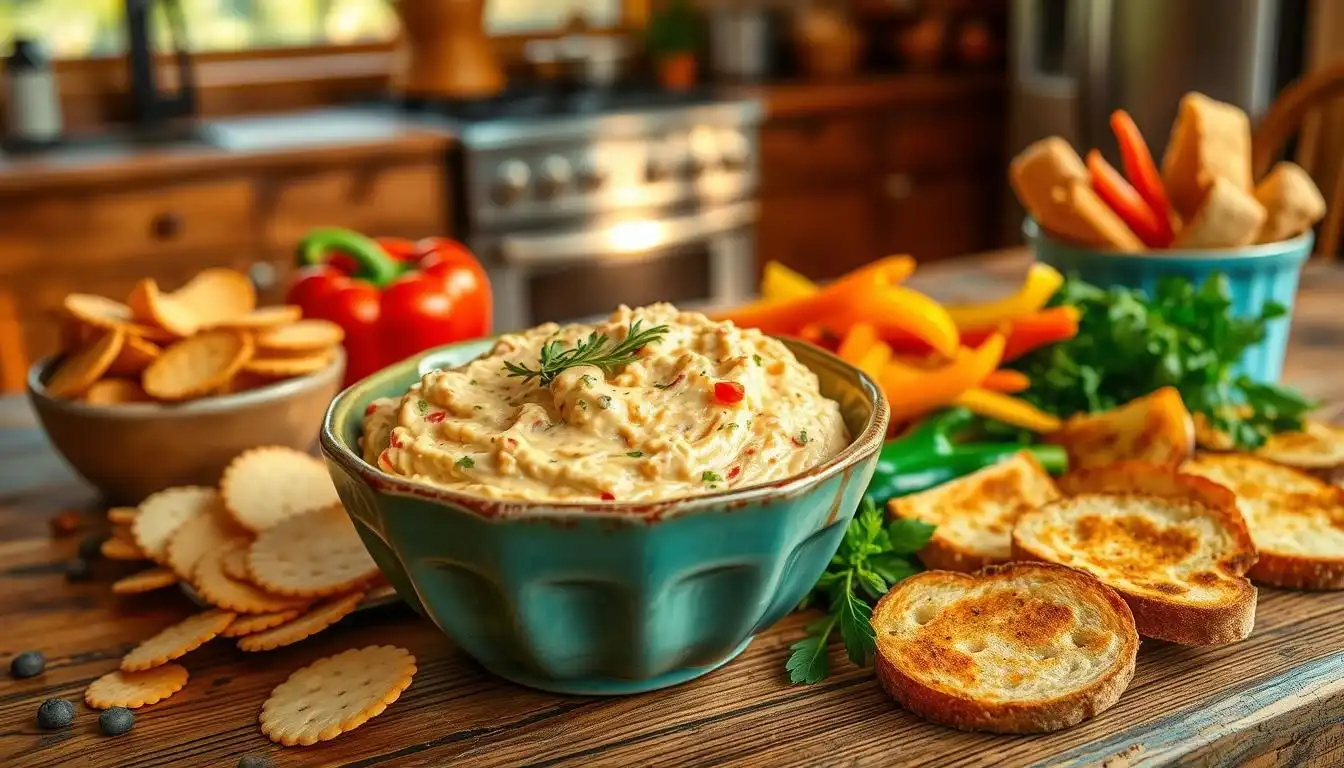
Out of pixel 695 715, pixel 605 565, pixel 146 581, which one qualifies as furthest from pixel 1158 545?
pixel 146 581

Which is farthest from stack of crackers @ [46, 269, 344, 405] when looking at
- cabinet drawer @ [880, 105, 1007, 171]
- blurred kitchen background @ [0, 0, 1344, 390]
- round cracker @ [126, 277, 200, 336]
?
cabinet drawer @ [880, 105, 1007, 171]

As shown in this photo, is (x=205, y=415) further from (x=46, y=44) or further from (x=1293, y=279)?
(x=46, y=44)

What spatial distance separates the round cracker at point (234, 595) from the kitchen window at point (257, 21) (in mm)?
3629

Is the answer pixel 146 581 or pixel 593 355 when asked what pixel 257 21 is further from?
pixel 593 355

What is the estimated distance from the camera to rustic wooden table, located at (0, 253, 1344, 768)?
1.07 m

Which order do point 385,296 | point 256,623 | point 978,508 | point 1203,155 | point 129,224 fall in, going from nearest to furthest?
point 256,623 < point 978,508 < point 1203,155 < point 385,296 < point 129,224

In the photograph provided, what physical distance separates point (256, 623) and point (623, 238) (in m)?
3.31

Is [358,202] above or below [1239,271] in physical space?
below

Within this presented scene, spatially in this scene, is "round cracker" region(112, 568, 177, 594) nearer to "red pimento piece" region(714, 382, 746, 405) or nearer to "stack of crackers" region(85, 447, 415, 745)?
"stack of crackers" region(85, 447, 415, 745)

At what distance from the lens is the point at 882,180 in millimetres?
5340

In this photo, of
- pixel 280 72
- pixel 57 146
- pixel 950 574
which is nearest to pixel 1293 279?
pixel 950 574

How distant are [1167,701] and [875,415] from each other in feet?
1.18

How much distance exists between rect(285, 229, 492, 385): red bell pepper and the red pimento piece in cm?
102

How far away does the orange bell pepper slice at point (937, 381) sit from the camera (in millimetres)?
1563
